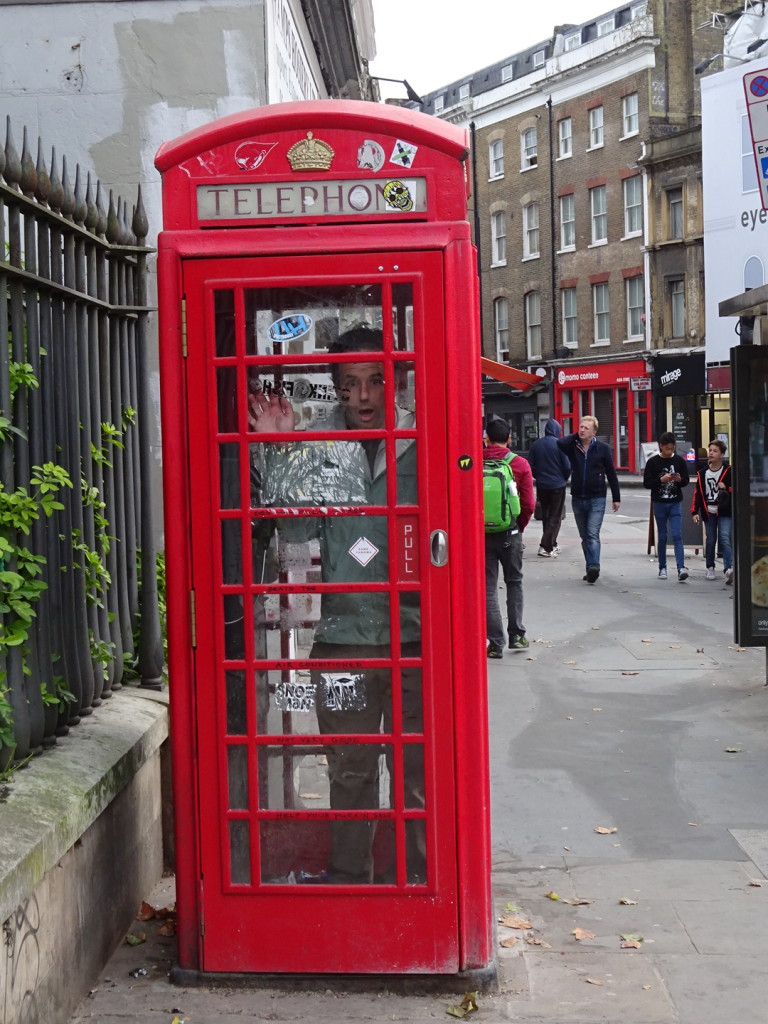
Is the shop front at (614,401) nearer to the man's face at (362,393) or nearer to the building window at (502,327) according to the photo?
the building window at (502,327)

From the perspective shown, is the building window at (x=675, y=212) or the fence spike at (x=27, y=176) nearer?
the fence spike at (x=27, y=176)

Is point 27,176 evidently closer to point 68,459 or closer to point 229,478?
point 68,459

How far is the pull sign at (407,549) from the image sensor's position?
3.81 metres

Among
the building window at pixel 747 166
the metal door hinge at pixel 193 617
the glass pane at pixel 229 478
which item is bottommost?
the metal door hinge at pixel 193 617

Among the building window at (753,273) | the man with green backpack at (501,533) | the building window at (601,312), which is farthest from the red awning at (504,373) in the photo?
the building window at (601,312)

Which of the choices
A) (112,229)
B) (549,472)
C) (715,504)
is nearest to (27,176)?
→ (112,229)

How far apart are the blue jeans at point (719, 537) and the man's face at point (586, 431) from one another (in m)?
1.75

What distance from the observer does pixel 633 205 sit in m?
41.7

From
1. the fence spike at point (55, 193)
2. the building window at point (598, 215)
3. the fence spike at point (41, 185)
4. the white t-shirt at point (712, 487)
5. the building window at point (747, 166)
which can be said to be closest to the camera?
the fence spike at point (41, 185)

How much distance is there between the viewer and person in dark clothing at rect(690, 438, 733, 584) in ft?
46.6

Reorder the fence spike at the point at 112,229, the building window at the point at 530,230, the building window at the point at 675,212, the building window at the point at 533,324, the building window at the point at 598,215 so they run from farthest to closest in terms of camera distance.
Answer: the building window at the point at 533,324
the building window at the point at 530,230
the building window at the point at 598,215
the building window at the point at 675,212
the fence spike at the point at 112,229

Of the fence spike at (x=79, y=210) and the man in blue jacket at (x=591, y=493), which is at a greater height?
the fence spike at (x=79, y=210)

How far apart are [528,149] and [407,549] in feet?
147

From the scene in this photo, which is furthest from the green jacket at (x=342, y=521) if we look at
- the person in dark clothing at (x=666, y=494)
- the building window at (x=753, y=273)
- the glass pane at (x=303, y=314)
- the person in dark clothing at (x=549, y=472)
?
the person in dark clothing at (x=549, y=472)
